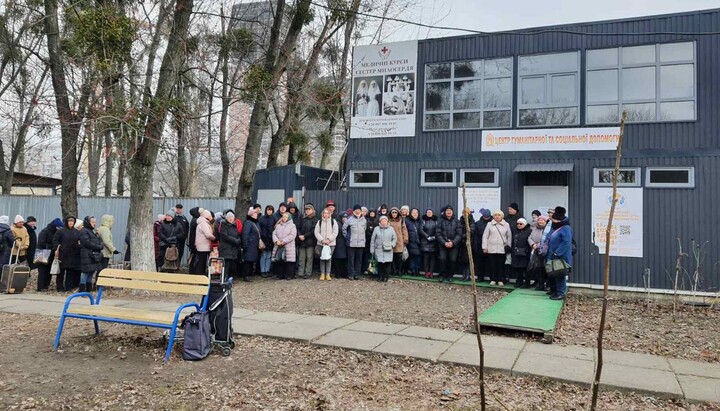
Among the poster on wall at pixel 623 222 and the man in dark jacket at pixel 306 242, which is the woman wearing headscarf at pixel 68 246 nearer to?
the man in dark jacket at pixel 306 242

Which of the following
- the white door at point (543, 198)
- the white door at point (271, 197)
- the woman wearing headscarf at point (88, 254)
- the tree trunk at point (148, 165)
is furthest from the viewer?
the white door at point (271, 197)

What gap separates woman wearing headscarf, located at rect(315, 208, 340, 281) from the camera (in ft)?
41.6

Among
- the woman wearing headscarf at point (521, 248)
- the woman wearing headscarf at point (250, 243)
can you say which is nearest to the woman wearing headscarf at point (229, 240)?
the woman wearing headscarf at point (250, 243)

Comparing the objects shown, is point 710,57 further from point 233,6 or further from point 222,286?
point 233,6

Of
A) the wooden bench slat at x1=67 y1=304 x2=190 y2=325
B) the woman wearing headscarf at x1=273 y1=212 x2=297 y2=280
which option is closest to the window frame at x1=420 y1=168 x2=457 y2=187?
the woman wearing headscarf at x1=273 y1=212 x2=297 y2=280

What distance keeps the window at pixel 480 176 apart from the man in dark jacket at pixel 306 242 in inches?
162

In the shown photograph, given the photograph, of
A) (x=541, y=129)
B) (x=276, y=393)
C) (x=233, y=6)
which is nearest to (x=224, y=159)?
(x=233, y=6)

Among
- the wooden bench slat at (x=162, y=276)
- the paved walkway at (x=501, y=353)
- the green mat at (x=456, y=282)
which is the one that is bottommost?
the paved walkway at (x=501, y=353)

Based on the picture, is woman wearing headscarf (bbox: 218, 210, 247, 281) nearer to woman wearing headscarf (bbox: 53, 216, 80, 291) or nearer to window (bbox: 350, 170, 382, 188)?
woman wearing headscarf (bbox: 53, 216, 80, 291)

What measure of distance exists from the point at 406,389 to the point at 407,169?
32.6 feet

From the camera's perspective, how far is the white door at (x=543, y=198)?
12.8 m

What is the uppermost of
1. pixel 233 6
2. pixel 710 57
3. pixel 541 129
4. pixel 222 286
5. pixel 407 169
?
pixel 233 6

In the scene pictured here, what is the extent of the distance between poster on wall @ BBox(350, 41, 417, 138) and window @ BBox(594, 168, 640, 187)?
5.01m

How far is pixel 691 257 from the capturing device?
11.7 metres
